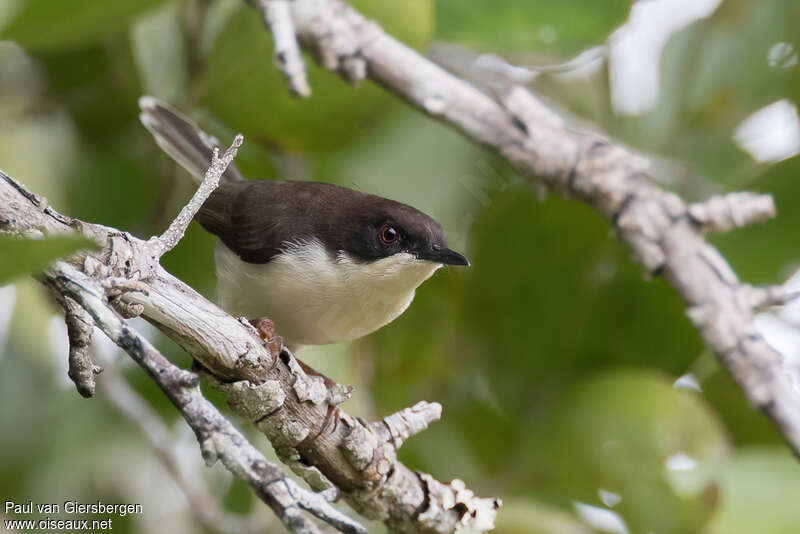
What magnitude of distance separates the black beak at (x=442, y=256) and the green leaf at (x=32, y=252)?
2099 mm

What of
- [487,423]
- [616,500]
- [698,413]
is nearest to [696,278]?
[698,413]

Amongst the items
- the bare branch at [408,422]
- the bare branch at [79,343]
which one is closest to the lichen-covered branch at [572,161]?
the bare branch at [408,422]

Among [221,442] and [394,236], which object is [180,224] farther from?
[394,236]

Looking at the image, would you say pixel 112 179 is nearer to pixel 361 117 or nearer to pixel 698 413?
pixel 361 117

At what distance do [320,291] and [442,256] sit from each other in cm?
43

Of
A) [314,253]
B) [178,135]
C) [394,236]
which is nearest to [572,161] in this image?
[394,236]

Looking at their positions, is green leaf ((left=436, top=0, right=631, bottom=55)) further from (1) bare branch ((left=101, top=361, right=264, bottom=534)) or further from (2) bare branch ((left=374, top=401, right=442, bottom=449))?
(1) bare branch ((left=101, top=361, right=264, bottom=534))

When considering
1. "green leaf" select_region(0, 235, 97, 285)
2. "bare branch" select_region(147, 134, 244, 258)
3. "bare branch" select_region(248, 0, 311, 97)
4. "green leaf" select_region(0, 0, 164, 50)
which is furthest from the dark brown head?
"green leaf" select_region(0, 235, 97, 285)

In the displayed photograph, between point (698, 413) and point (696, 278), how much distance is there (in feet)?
1.37

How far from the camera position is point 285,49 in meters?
2.35

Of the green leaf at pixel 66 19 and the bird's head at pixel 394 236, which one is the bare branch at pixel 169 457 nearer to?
the bird's head at pixel 394 236

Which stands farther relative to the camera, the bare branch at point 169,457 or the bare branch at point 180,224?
the bare branch at point 169,457

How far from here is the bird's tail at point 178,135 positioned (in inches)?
130

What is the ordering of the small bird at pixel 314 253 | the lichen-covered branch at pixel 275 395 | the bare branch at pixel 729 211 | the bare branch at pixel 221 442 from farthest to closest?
the small bird at pixel 314 253, the bare branch at pixel 729 211, the lichen-covered branch at pixel 275 395, the bare branch at pixel 221 442
